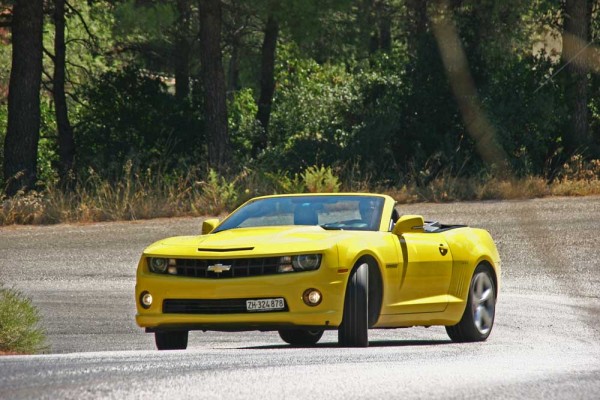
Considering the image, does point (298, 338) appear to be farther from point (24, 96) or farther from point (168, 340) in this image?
point (24, 96)

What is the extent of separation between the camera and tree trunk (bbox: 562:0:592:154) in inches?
1286

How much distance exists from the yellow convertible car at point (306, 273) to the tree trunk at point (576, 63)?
66.2 ft

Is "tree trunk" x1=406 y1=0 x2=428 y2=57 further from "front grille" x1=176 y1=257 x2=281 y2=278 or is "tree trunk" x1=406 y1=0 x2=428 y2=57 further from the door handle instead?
"front grille" x1=176 y1=257 x2=281 y2=278

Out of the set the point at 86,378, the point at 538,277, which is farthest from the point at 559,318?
the point at 86,378

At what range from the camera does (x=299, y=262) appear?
37.4ft

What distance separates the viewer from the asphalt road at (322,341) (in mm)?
7887

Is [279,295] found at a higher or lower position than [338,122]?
lower

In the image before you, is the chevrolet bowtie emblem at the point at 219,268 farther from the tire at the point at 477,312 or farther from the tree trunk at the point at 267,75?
the tree trunk at the point at 267,75

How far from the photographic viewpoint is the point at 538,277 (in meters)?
20.4

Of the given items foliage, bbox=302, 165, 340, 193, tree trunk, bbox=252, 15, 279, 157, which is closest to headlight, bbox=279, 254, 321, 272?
foliage, bbox=302, 165, 340, 193

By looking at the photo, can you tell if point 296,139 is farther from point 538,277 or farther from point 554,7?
point 538,277

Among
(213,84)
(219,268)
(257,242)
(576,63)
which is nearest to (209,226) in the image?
(257,242)

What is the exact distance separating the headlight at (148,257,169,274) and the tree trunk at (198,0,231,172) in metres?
17.9

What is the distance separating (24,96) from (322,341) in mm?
15458
